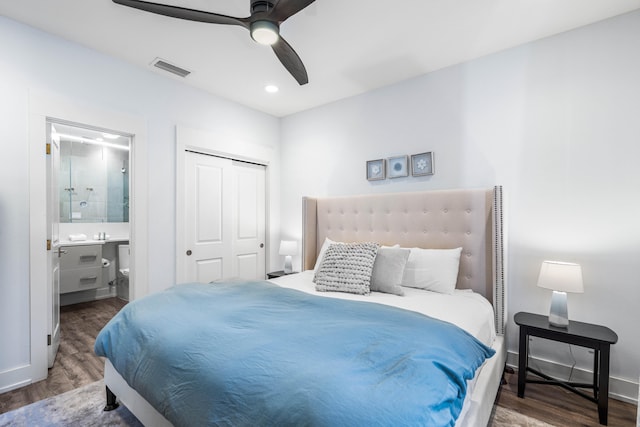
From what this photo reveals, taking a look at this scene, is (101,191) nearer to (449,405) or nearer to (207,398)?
(207,398)

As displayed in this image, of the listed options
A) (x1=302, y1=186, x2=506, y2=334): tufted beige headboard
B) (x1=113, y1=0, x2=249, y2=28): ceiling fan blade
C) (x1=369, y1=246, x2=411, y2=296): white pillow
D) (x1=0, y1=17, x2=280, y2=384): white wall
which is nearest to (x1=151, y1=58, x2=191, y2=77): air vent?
(x1=0, y1=17, x2=280, y2=384): white wall

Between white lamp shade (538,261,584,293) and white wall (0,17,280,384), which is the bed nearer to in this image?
white lamp shade (538,261,584,293)

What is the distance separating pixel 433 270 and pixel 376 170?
1.27 m

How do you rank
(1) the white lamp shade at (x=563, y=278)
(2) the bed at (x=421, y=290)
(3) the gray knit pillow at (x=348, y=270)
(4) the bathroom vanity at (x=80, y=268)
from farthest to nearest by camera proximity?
(4) the bathroom vanity at (x=80, y=268) < (3) the gray knit pillow at (x=348, y=270) < (1) the white lamp shade at (x=563, y=278) < (2) the bed at (x=421, y=290)

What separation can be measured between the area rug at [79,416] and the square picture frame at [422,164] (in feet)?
6.40

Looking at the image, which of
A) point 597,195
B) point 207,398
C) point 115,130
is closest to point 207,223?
point 115,130

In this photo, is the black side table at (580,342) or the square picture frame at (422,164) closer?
the black side table at (580,342)

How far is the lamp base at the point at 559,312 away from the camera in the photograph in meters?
2.03

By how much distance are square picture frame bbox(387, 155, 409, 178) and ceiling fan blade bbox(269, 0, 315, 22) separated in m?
1.82

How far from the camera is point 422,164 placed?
2.96 metres

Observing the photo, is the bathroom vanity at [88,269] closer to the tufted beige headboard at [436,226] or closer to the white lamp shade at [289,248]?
the white lamp shade at [289,248]

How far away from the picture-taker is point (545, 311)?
2.36 meters

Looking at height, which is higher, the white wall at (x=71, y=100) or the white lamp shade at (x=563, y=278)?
the white wall at (x=71, y=100)

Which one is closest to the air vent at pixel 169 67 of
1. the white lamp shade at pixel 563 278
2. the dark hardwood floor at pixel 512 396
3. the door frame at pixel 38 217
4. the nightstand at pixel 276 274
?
the door frame at pixel 38 217
